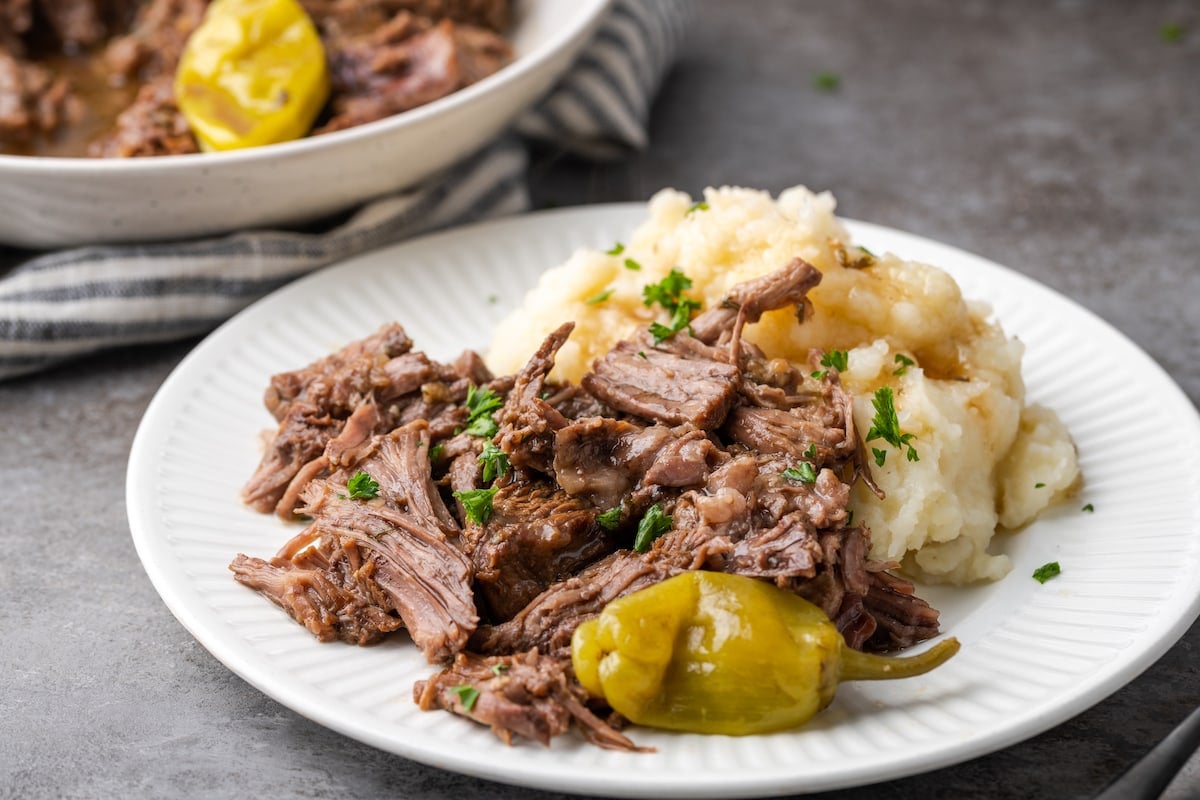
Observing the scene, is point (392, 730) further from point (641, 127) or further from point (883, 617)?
point (641, 127)

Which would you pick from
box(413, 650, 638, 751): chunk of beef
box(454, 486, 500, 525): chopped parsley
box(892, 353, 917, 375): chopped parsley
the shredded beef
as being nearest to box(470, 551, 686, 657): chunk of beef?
the shredded beef

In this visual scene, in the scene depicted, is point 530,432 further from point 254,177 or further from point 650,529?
point 254,177

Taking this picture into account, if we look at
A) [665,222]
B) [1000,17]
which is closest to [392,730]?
[665,222]

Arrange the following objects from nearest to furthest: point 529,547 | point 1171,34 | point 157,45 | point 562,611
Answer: point 562,611 → point 529,547 → point 157,45 → point 1171,34

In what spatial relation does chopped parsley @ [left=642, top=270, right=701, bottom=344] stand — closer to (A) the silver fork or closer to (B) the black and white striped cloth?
(B) the black and white striped cloth

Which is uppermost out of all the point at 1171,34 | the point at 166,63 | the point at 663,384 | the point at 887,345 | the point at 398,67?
the point at 887,345

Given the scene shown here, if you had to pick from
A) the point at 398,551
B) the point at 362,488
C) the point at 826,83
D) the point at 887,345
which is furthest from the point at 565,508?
the point at 826,83

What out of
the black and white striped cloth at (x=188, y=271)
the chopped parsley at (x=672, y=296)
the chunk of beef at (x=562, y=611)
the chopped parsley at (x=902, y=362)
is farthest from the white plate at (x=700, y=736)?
the chopped parsley at (x=672, y=296)
